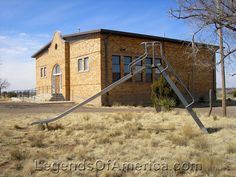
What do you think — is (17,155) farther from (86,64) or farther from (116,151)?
(86,64)

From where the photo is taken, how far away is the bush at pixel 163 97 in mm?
18250

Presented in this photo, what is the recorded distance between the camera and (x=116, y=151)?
8.20 meters

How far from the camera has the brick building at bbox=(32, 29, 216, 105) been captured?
26.4m

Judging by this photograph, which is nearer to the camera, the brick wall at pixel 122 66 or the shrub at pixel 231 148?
the shrub at pixel 231 148

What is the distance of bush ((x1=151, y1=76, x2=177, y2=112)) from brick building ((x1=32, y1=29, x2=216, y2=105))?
17.7 feet

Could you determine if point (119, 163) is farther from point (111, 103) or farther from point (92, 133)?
point (111, 103)

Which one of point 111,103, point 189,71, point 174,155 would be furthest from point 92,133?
point 189,71

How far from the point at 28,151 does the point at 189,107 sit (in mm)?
5774

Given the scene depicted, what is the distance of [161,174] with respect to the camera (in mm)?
6355

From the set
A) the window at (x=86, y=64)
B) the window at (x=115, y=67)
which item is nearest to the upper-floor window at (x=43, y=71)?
the window at (x=86, y=64)

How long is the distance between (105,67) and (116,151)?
18485mm

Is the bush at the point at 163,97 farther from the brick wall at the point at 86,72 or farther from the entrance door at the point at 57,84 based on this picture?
the entrance door at the point at 57,84

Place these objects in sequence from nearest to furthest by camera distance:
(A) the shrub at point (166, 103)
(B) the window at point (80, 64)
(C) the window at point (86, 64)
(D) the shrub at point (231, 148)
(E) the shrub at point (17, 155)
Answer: (E) the shrub at point (17, 155) → (D) the shrub at point (231, 148) → (A) the shrub at point (166, 103) → (C) the window at point (86, 64) → (B) the window at point (80, 64)

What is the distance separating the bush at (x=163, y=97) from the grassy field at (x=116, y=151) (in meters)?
5.90
